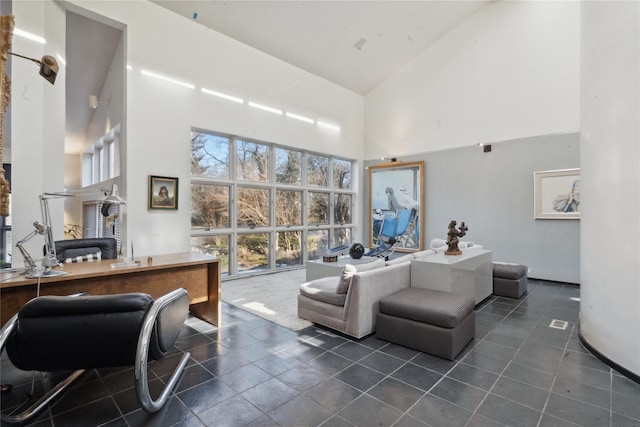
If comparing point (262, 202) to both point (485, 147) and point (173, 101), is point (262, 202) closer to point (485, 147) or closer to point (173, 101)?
point (173, 101)

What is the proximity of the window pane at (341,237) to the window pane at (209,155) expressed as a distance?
126 inches

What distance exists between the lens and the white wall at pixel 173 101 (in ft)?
15.3

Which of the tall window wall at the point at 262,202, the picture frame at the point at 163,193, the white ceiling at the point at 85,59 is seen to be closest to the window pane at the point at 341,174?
the tall window wall at the point at 262,202

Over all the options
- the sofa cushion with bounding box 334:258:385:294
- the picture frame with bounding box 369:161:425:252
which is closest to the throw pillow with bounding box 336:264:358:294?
the sofa cushion with bounding box 334:258:385:294

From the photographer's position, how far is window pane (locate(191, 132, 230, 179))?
559 centimetres

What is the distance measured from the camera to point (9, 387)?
225 cm

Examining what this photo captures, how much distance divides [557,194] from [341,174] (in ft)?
15.0

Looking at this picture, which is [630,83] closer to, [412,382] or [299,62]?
[412,382]

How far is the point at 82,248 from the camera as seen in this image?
3518 mm

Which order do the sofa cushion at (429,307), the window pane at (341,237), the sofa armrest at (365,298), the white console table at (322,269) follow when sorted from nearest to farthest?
the sofa cushion at (429,307) → the sofa armrest at (365,298) → the white console table at (322,269) → the window pane at (341,237)

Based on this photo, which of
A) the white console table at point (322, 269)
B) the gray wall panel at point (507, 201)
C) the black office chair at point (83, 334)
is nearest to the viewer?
the black office chair at point (83, 334)

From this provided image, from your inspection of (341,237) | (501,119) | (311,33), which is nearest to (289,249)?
(341,237)

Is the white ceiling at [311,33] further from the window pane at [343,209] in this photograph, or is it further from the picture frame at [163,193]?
the window pane at [343,209]

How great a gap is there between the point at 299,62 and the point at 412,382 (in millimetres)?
6419
